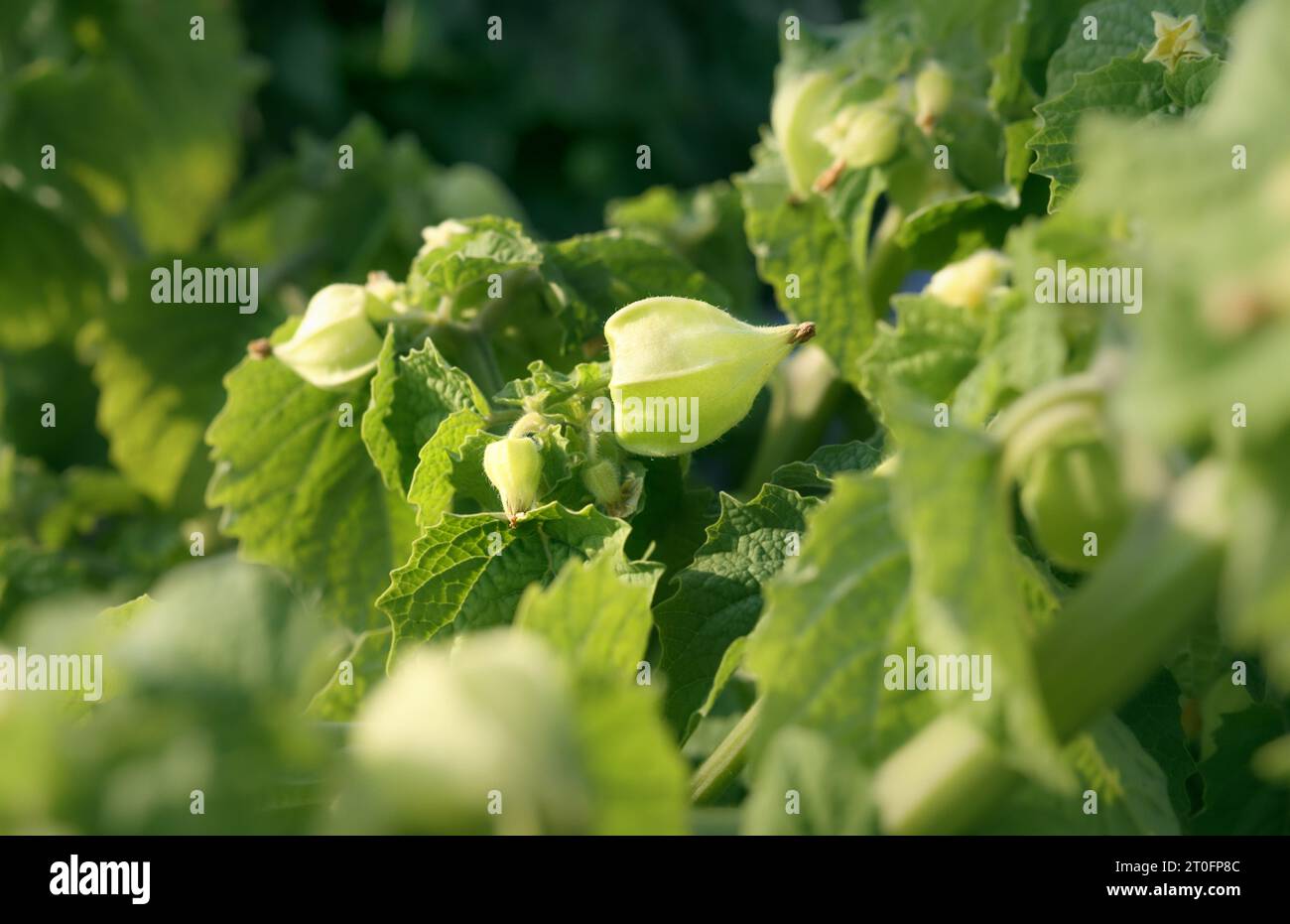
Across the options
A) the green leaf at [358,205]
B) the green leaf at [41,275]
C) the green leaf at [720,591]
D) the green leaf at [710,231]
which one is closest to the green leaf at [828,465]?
the green leaf at [720,591]

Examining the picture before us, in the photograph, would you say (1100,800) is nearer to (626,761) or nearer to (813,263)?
(626,761)

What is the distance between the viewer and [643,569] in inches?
17.0

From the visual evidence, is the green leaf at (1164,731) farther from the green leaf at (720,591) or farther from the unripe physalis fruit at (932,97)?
the unripe physalis fruit at (932,97)

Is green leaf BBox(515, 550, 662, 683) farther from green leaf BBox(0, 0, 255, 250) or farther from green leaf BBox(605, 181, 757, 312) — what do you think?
green leaf BBox(0, 0, 255, 250)

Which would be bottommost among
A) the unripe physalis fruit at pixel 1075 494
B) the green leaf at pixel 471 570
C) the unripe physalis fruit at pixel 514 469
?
the unripe physalis fruit at pixel 1075 494

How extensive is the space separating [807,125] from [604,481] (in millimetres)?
238

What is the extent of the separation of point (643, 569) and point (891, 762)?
12 cm

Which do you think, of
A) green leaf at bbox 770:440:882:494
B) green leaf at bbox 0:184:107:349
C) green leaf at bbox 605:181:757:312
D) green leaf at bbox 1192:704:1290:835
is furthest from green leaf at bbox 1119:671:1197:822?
green leaf at bbox 0:184:107:349

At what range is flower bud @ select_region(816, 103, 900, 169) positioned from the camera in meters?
0.59

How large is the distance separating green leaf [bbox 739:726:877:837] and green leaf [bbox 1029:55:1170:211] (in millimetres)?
287

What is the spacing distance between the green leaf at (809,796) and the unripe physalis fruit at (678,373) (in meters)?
0.16

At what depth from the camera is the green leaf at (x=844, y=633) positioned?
345 millimetres
